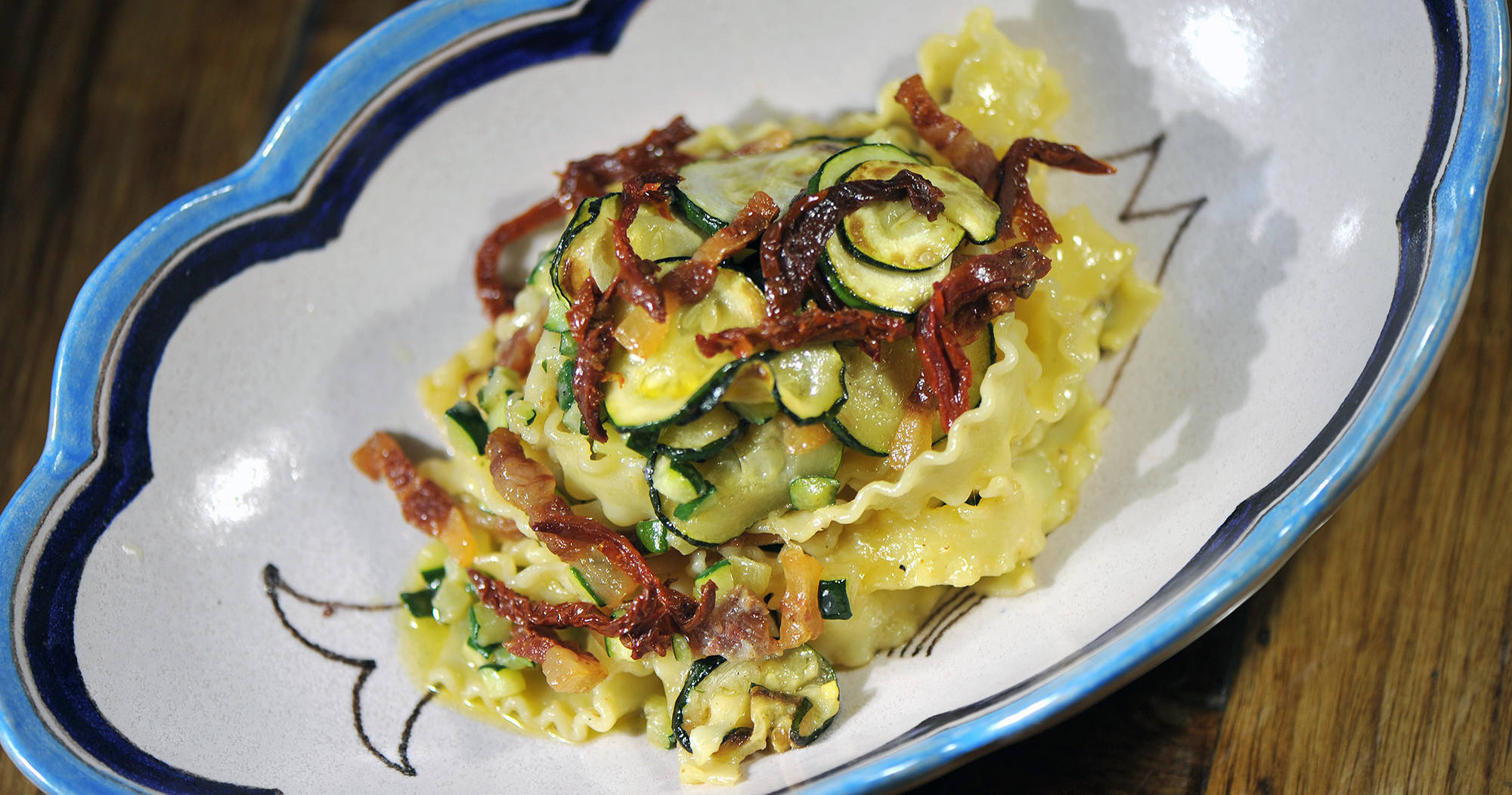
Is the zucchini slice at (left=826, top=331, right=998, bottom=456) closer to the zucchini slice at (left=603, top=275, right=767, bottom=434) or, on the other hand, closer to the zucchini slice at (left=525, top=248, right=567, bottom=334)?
the zucchini slice at (left=603, top=275, right=767, bottom=434)

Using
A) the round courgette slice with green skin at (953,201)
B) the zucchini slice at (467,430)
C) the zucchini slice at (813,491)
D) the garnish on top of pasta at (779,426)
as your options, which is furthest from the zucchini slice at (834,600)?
the zucchini slice at (467,430)

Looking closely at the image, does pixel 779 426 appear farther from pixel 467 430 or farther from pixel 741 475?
pixel 467 430

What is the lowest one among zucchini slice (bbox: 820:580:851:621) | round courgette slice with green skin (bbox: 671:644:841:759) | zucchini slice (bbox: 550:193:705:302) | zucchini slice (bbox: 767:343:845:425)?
round courgette slice with green skin (bbox: 671:644:841:759)

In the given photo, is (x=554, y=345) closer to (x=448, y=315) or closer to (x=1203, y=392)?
(x=448, y=315)

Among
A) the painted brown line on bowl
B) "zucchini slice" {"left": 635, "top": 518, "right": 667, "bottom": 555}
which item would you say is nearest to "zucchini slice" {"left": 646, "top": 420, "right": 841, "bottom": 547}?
"zucchini slice" {"left": 635, "top": 518, "right": 667, "bottom": 555}

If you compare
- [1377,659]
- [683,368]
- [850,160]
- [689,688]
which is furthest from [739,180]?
[1377,659]

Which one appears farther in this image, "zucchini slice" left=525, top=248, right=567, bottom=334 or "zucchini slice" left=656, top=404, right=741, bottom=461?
"zucchini slice" left=525, top=248, right=567, bottom=334

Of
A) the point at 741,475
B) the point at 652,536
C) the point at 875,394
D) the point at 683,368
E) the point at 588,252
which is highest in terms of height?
the point at 588,252

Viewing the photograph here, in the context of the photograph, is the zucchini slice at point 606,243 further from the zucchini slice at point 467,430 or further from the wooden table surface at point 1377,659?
the wooden table surface at point 1377,659
